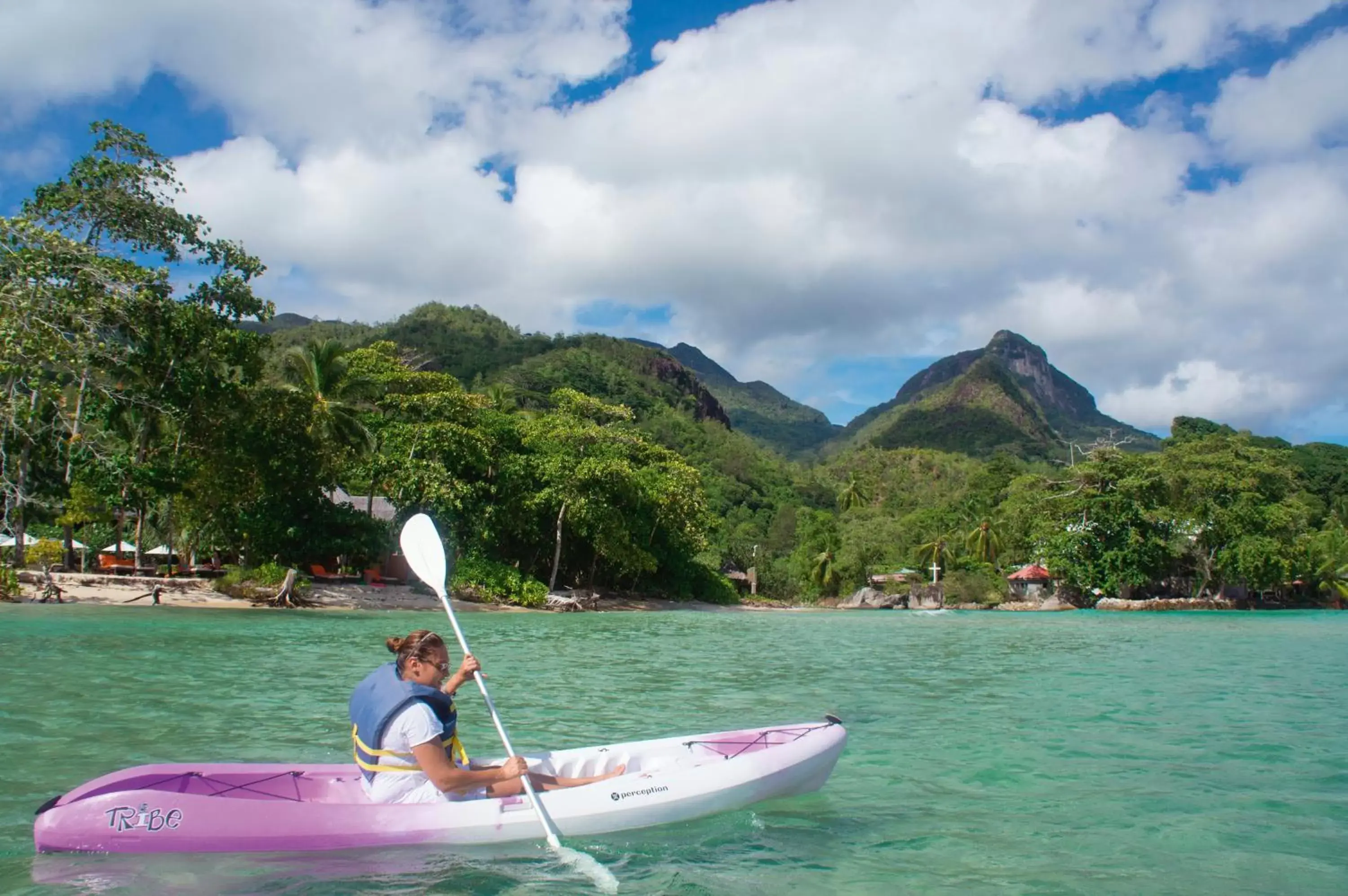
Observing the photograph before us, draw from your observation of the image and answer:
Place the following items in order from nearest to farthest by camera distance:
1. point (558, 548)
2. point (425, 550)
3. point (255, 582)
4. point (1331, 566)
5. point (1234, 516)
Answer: point (425, 550) → point (255, 582) → point (558, 548) → point (1234, 516) → point (1331, 566)

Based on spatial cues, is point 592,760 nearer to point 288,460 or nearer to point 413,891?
point 413,891

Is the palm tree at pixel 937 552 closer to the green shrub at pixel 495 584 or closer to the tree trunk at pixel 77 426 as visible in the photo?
the green shrub at pixel 495 584

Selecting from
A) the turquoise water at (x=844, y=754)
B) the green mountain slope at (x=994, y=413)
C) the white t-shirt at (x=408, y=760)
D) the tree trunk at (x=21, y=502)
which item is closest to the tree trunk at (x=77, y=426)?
the tree trunk at (x=21, y=502)

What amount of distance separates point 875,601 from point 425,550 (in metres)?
44.1

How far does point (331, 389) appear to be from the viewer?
26328mm

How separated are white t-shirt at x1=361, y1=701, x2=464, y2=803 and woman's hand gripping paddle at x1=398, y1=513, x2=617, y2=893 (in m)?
0.46

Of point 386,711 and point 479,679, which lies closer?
point 386,711

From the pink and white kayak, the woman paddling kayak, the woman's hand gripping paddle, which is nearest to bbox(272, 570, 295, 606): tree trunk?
the woman's hand gripping paddle

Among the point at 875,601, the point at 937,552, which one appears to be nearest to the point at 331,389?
the point at 875,601

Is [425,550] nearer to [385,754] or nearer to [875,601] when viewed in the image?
[385,754]

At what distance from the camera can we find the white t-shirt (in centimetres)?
439

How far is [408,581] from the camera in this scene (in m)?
→ 28.9

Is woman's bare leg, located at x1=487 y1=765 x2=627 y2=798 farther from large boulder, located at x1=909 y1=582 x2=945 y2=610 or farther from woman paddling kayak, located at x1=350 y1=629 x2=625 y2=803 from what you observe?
large boulder, located at x1=909 y1=582 x2=945 y2=610

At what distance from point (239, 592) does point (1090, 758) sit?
71.0 ft
